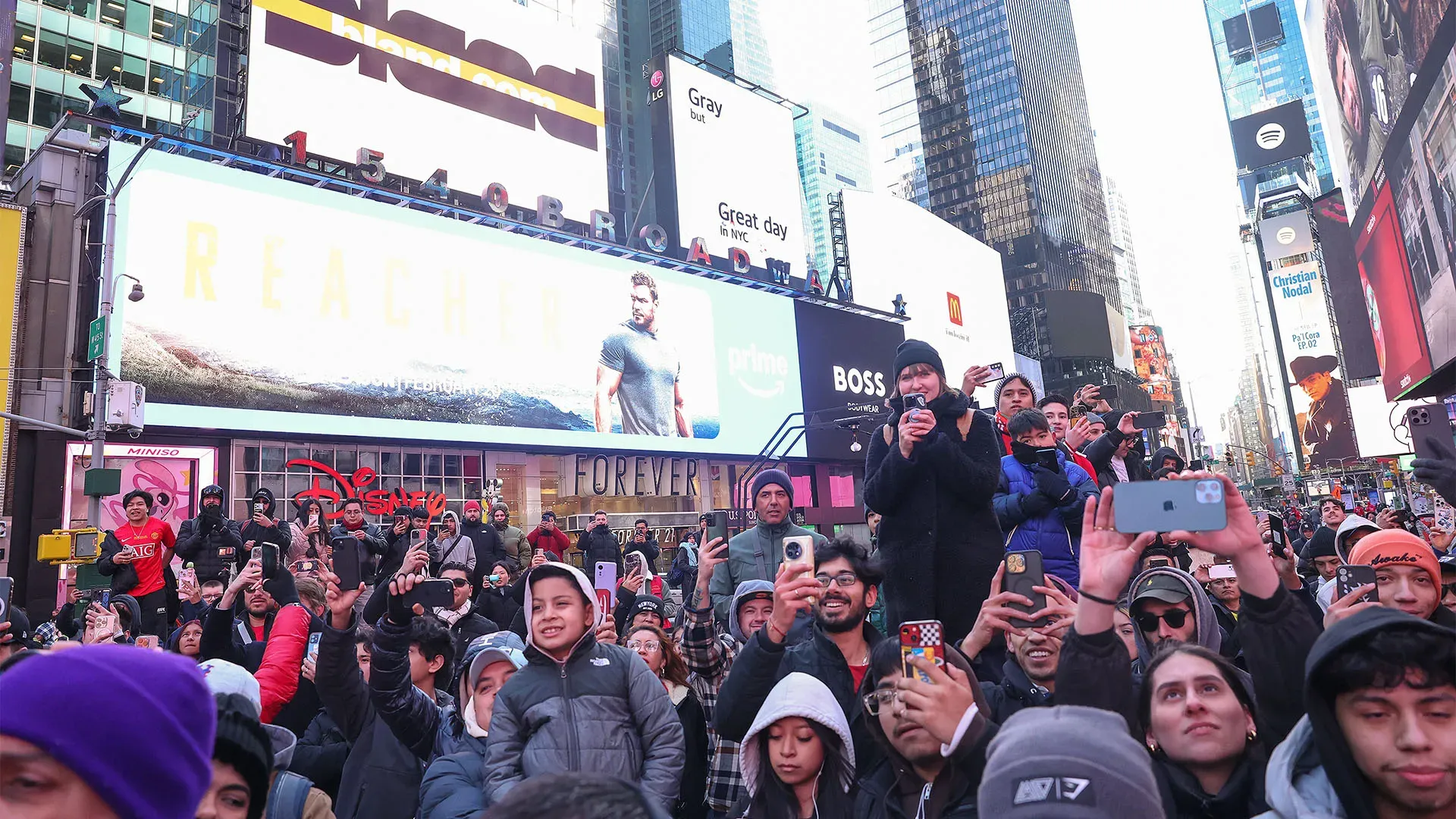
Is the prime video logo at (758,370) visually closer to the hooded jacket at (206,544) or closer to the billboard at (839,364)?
the billboard at (839,364)

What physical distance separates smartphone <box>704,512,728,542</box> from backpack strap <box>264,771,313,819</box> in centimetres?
277

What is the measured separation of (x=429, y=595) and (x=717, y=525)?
6.52ft

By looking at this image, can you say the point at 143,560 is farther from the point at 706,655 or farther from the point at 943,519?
the point at 943,519

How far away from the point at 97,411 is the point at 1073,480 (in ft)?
52.1

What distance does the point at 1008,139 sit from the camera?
367 ft

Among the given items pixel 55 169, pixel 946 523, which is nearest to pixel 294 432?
pixel 55 169

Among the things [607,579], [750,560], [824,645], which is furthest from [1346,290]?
[824,645]

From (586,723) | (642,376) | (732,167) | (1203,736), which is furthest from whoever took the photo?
(732,167)

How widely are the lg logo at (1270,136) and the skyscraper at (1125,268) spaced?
221 ft

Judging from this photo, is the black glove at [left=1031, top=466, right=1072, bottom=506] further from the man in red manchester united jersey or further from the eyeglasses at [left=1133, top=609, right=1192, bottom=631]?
the man in red manchester united jersey

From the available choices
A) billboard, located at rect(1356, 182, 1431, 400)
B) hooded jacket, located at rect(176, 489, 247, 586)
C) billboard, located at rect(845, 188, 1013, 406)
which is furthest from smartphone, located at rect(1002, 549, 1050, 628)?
billboard, located at rect(845, 188, 1013, 406)

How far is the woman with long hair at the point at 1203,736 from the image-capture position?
2557mm

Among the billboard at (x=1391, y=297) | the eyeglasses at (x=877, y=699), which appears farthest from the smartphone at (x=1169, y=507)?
the billboard at (x=1391, y=297)

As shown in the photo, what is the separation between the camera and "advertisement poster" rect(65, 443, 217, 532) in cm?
1784
